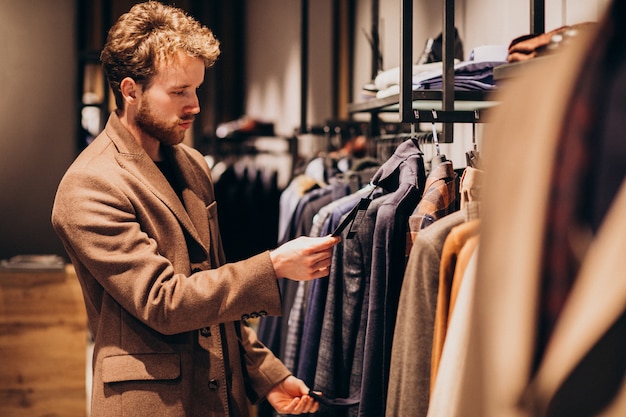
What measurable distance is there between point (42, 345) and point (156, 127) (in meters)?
1.89

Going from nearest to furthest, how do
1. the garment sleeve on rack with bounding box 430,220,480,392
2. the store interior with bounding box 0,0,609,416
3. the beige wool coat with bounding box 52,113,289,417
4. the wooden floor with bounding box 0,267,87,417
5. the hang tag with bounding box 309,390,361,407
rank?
the garment sleeve on rack with bounding box 430,220,480,392
the beige wool coat with bounding box 52,113,289,417
the hang tag with bounding box 309,390,361,407
the store interior with bounding box 0,0,609,416
the wooden floor with bounding box 0,267,87,417

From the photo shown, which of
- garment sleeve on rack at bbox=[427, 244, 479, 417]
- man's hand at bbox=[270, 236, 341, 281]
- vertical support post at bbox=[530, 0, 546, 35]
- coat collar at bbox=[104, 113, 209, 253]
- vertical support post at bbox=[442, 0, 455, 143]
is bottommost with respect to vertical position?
garment sleeve on rack at bbox=[427, 244, 479, 417]

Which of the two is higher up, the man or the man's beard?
the man's beard

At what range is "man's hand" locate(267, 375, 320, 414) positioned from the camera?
2.08 metres

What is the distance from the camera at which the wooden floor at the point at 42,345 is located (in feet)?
11.2

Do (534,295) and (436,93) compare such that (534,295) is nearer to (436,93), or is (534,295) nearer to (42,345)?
(436,93)

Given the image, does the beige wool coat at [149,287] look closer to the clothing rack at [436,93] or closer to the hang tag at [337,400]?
the hang tag at [337,400]

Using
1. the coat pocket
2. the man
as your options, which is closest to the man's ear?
the man

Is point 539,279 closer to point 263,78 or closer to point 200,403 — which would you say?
point 200,403

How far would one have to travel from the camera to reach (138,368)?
186cm

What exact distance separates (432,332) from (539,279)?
2.94 ft

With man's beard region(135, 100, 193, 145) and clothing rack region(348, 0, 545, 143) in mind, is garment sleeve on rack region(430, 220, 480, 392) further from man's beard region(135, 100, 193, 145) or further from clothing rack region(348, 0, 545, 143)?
man's beard region(135, 100, 193, 145)

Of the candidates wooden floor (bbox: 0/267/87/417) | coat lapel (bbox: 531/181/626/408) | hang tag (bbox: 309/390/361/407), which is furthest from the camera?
wooden floor (bbox: 0/267/87/417)

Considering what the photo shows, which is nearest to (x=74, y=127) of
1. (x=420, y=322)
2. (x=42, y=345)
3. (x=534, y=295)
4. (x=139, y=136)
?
(x=42, y=345)
